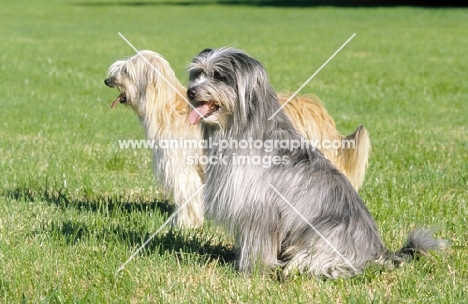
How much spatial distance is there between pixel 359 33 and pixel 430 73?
32.9ft

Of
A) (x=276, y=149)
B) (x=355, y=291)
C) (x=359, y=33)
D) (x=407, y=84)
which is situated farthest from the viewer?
(x=359, y=33)

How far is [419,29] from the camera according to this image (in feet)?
92.3

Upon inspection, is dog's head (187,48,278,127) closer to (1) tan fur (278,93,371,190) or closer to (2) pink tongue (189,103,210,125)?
(2) pink tongue (189,103,210,125)

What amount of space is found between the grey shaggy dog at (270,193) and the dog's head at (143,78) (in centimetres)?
178

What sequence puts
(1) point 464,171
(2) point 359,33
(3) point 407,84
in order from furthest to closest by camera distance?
(2) point 359,33, (3) point 407,84, (1) point 464,171

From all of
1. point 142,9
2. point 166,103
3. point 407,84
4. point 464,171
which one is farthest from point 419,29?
point 166,103

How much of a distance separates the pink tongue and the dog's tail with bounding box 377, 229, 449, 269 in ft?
4.98

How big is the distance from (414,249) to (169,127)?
2.62m

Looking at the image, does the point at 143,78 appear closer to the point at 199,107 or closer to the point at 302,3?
the point at 199,107

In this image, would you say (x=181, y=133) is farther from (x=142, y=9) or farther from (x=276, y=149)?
(x=142, y=9)

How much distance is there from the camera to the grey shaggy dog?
4.86 metres

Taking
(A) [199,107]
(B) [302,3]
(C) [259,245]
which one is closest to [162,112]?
(A) [199,107]

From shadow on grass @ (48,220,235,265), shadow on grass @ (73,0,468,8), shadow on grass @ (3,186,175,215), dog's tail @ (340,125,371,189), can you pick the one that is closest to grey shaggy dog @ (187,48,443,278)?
shadow on grass @ (48,220,235,265)

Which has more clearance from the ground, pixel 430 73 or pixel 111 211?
pixel 430 73
